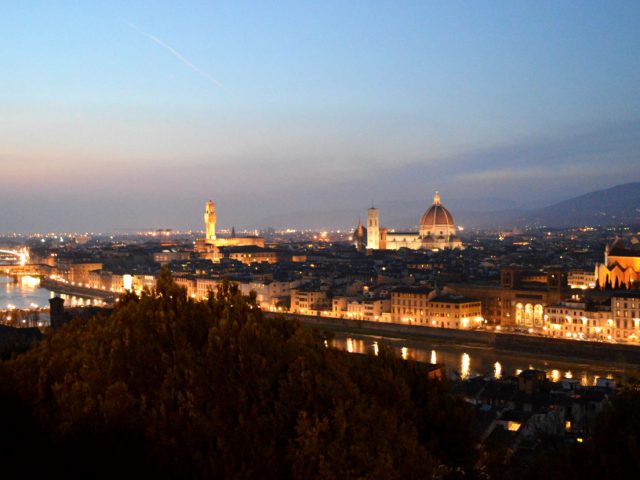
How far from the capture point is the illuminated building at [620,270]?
22781mm

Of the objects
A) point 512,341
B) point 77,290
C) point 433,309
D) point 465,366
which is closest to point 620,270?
point 433,309

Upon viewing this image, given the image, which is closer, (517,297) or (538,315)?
(538,315)

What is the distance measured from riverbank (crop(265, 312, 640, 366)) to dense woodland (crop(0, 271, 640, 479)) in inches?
346

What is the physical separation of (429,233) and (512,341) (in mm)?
41060

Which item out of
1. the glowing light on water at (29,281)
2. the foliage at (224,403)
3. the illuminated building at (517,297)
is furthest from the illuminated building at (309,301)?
the glowing light on water at (29,281)

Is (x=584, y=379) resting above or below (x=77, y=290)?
above

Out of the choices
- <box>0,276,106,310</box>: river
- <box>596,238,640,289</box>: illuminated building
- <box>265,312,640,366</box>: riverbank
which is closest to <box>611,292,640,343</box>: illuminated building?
<box>265,312,640,366</box>: riverbank

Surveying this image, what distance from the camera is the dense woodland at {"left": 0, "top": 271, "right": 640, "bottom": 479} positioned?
3.84m

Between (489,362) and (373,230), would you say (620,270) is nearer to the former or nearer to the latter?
(489,362)

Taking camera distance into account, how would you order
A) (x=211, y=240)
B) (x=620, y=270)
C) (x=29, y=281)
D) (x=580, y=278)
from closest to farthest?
(x=620, y=270) → (x=580, y=278) → (x=29, y=281) → (x=211, y=240)

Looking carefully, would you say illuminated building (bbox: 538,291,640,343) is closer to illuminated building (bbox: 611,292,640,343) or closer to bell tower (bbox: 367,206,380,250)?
illuminated building (bbox: 611,292,640,343)

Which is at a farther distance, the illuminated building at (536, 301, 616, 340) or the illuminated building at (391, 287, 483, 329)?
the illuminated building at (391, 287, 483, 329)

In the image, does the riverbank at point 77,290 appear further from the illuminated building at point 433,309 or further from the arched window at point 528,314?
the arched window at point 528,314

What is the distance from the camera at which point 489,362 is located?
16781 mm
